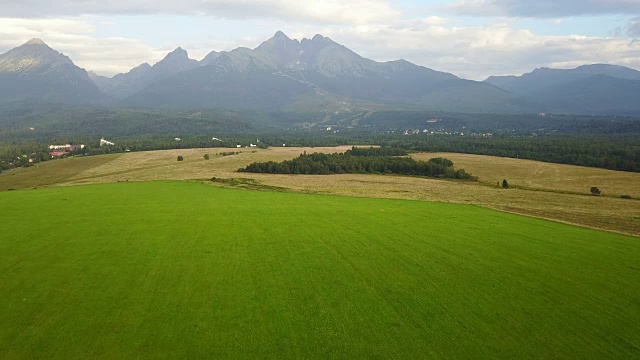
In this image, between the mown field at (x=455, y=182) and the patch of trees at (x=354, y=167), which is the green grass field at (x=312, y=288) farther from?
the patch of trees at (x=354, y=167)

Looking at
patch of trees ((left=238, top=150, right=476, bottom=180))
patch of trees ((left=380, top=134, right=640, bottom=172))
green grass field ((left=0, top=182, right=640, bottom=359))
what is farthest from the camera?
patch of trees ((left=380, top=134, right=640, bottom=172))

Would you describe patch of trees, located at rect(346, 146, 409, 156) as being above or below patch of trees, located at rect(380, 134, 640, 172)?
above

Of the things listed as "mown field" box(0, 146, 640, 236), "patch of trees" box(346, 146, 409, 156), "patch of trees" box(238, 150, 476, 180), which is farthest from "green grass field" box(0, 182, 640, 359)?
"patch of trees" box(346, 146, 409, 156)

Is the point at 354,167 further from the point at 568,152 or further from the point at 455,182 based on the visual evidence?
the point at 568,152

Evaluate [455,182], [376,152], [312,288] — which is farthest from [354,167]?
[312,288]

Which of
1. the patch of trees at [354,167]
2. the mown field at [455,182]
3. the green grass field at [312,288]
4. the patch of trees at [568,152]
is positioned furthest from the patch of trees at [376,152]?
the green grass field at [312,288]

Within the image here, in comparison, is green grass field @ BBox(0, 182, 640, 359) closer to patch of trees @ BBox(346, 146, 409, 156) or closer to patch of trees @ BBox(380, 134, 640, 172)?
patch of trees @ BBox(380, 134, 640, 172)
